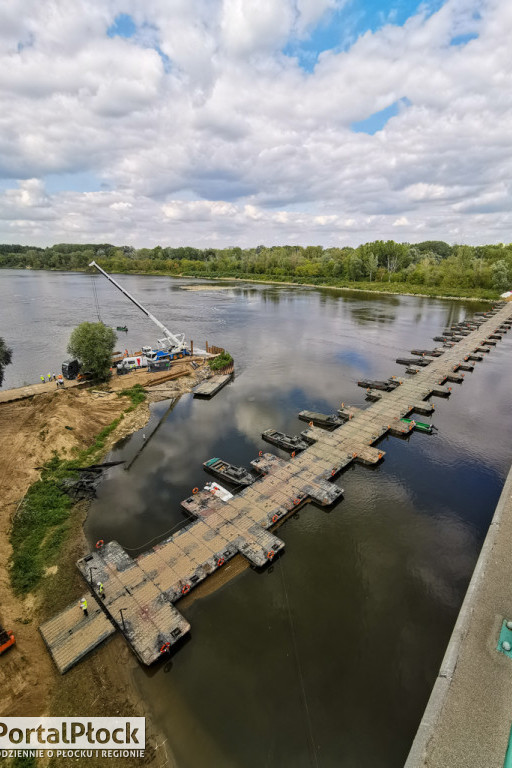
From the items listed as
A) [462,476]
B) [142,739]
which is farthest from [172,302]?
[142,739]

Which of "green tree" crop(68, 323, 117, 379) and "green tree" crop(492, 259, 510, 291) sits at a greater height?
"green tree" crop(492, 259, 510, 291)

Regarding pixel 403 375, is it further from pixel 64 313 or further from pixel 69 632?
pixel 64 313

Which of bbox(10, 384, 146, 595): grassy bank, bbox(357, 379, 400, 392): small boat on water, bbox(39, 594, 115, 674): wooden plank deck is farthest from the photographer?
bbox(357, 379, 400, 392): small boat on water

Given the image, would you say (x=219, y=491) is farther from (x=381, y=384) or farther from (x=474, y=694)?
(x=381, y=384)

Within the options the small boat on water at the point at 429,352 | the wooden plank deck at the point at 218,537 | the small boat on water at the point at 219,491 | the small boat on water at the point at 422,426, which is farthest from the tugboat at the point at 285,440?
the small boat on water at the point at 429,352

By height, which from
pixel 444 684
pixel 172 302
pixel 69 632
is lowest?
pixel 69 632

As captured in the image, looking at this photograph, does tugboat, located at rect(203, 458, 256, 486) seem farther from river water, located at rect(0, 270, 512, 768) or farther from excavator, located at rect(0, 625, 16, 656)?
excavator, located at rect(0, 625, 16, 656)

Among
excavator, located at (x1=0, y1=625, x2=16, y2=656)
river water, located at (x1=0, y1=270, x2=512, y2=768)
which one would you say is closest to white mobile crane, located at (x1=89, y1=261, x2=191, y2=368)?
river water, located at (x1=0, y1=270, x2=512, y2=768)
